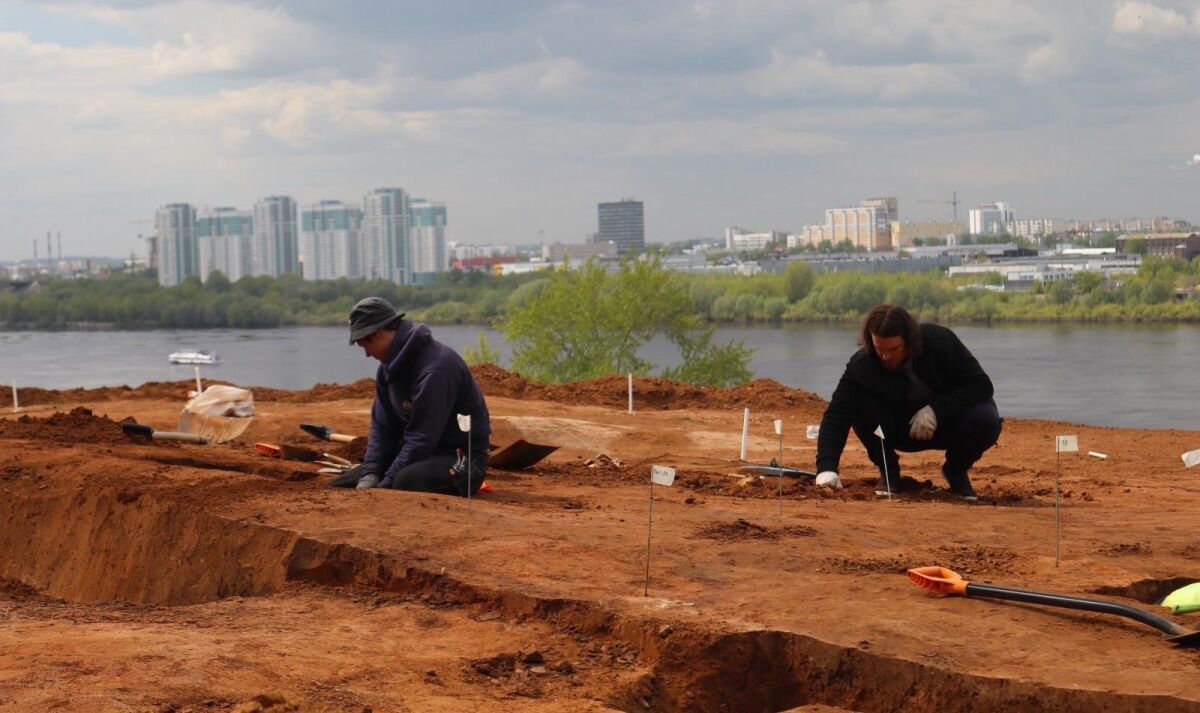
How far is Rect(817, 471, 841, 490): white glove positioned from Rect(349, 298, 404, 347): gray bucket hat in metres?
2.98

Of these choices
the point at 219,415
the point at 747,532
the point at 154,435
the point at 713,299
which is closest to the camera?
the point at 747,532

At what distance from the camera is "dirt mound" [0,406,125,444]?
1082cm

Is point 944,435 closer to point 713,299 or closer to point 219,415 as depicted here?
point 219,415

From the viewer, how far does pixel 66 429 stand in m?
11.2

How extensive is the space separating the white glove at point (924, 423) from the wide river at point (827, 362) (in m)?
34.7

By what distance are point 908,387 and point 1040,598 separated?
11.5 feet

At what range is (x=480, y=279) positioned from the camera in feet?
436

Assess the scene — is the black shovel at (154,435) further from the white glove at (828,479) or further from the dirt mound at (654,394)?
the dirt mound at (654,394)

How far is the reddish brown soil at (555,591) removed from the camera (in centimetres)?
469

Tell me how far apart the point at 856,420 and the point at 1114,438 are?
8.30 metres

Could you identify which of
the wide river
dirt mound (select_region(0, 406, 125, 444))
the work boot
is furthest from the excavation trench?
the wide river

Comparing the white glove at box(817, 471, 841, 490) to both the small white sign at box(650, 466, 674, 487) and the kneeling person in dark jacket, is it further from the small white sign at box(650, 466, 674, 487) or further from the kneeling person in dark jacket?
the small white sign at box(650, 466, 674, 487)

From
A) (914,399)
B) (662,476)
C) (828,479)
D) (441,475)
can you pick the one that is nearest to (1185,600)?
(662,476)

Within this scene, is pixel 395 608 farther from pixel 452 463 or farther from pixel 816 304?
pixel 816 304
